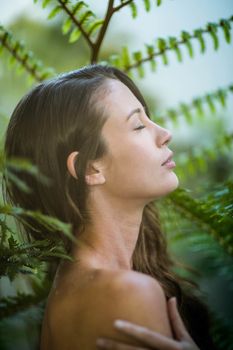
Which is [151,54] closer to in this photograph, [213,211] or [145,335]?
[213,211]

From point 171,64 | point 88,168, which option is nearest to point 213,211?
point 88,168

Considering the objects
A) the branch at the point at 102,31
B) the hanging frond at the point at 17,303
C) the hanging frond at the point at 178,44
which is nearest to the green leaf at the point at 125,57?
the hanging frond at the point at 178,44

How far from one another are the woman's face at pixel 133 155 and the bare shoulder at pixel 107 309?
0.25 m

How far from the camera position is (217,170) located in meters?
3.49

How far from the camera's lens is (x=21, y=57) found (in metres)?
1.79

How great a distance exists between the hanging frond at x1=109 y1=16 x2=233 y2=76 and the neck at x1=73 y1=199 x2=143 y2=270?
69cm

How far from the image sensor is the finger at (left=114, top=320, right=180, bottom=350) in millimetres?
1036

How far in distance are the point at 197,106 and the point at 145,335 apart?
126 centimetres

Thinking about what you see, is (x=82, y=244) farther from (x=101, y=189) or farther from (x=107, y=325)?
(x=107, y=325)

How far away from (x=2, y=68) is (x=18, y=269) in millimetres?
2528

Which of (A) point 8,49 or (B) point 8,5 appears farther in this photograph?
(B) point 8,5

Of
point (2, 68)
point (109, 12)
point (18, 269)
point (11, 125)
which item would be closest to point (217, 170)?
point (2, 68)

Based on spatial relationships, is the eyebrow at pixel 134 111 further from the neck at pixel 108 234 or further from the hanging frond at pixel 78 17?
the hanging frond at pixel 78 17

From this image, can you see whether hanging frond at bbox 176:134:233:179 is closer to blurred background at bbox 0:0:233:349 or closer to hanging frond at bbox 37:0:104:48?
blurred background at bbox 0:0:233:349
